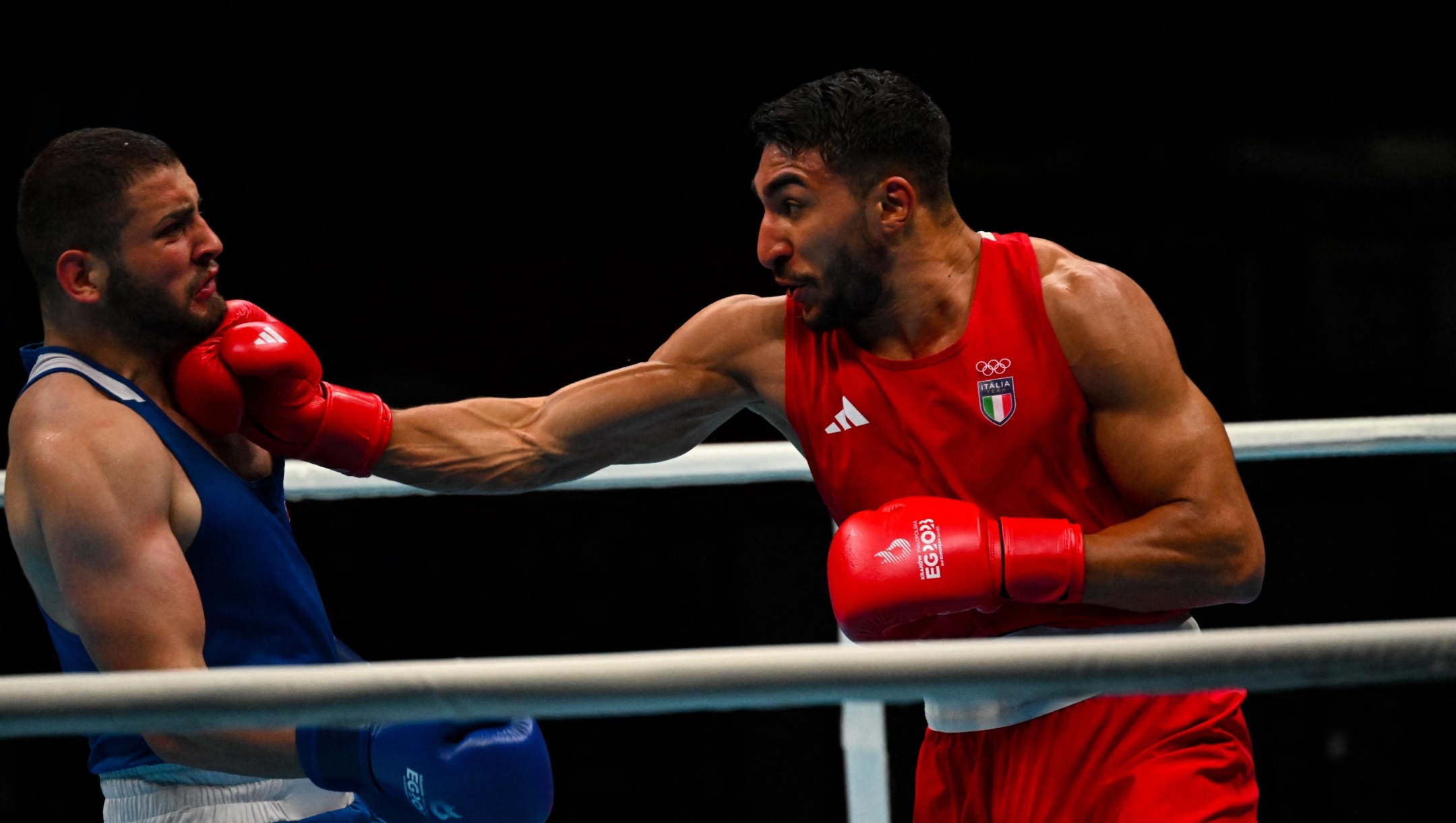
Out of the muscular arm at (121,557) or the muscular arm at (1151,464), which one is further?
the muscular arm at (1151,464)

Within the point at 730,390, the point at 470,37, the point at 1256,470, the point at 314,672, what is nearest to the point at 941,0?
the point at 470,37

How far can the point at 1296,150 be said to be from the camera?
496 centimetres

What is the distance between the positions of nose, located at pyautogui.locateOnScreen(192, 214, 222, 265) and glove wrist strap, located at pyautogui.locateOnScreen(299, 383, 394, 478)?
0.23m

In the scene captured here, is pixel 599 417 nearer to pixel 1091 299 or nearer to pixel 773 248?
pixel 773 248

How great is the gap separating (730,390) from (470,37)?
3.20 m

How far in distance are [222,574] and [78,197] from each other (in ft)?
1.70

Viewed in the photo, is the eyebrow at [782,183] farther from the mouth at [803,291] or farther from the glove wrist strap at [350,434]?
the glove wrist strap at [350,434]

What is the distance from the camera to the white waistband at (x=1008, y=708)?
1.74 m

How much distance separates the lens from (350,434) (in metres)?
1.90

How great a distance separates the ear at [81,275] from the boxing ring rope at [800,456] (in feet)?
1.44

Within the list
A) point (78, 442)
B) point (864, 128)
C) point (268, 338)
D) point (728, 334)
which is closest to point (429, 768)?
point (78, 442)

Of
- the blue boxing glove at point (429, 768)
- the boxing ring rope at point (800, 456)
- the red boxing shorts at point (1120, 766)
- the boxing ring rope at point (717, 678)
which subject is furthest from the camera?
the boxing ring rope at point (800, 456)

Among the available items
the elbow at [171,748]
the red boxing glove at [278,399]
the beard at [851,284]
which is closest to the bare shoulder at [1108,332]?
the beard at [851,284]

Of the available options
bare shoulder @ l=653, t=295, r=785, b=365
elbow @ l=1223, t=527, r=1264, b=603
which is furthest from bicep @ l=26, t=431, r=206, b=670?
elbow @ l=1223, t=527, r=1264, b=603
